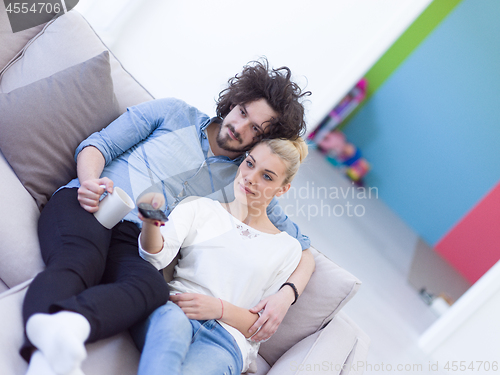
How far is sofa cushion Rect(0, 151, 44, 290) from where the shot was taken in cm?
96

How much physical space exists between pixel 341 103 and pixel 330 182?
646 mm

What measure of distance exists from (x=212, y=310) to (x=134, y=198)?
441mm

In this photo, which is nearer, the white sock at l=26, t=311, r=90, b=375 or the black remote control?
the white sock at l=26, t=311, r=90, b=375

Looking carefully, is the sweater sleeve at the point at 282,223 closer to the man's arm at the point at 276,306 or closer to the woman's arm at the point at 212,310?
the man's arm at the point at 276,306

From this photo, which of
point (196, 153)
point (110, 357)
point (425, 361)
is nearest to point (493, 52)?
point (425, 361)

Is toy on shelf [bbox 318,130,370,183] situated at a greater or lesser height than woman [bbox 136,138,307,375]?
greater

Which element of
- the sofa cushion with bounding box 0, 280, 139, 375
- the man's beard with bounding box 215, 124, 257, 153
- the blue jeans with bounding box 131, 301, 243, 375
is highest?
the man's beard with bounding box 215, 124, 257, 153

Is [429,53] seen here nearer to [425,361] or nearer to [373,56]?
[373,56]

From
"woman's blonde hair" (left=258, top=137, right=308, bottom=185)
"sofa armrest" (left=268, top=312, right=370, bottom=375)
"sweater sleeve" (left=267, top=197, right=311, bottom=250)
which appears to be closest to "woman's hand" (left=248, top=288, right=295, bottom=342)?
"sofa armrest" (left=268, top=312, right=370, bottom=375)

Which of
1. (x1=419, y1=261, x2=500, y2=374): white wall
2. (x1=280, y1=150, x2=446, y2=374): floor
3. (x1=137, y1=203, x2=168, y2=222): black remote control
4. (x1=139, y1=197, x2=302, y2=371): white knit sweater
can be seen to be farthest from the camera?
(x1=280, y1=150, x2=446, y2=374): floor

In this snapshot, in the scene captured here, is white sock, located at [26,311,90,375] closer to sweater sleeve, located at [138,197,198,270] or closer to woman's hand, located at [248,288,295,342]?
sweater sleeve, located at [138,197,198,270]

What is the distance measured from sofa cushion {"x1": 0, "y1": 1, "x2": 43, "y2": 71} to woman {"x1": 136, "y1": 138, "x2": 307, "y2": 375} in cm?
89

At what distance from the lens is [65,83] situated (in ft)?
3.94

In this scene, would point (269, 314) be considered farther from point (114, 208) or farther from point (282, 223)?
point (114, 208)
